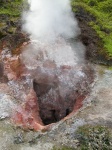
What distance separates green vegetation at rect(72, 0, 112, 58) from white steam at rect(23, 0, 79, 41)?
1.84 m

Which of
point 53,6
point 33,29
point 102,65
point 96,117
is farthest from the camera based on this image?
point 53,6

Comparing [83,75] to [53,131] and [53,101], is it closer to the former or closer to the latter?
[53,101]

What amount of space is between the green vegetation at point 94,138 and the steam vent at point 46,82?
9.66 ft

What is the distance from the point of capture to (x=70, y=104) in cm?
2306

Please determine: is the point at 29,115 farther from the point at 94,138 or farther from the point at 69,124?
the point at 94,138

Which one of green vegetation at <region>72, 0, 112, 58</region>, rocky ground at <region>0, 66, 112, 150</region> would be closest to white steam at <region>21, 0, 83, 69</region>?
green vegetation at <region>72, 0, 112, 58</region>

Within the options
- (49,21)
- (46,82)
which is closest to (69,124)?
(46,82)

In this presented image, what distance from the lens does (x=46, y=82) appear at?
23.6 meters

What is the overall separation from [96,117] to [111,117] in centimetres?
84

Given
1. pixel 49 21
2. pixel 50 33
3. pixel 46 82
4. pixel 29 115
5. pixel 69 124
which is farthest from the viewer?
pixel 49 21

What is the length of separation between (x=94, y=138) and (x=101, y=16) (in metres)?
17.0

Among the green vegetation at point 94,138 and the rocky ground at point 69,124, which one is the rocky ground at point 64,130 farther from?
the green vegetation at point 94,138

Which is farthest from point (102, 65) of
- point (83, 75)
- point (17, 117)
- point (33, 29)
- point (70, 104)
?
point (17, 117)

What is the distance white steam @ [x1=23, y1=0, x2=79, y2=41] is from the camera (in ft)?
89.8
